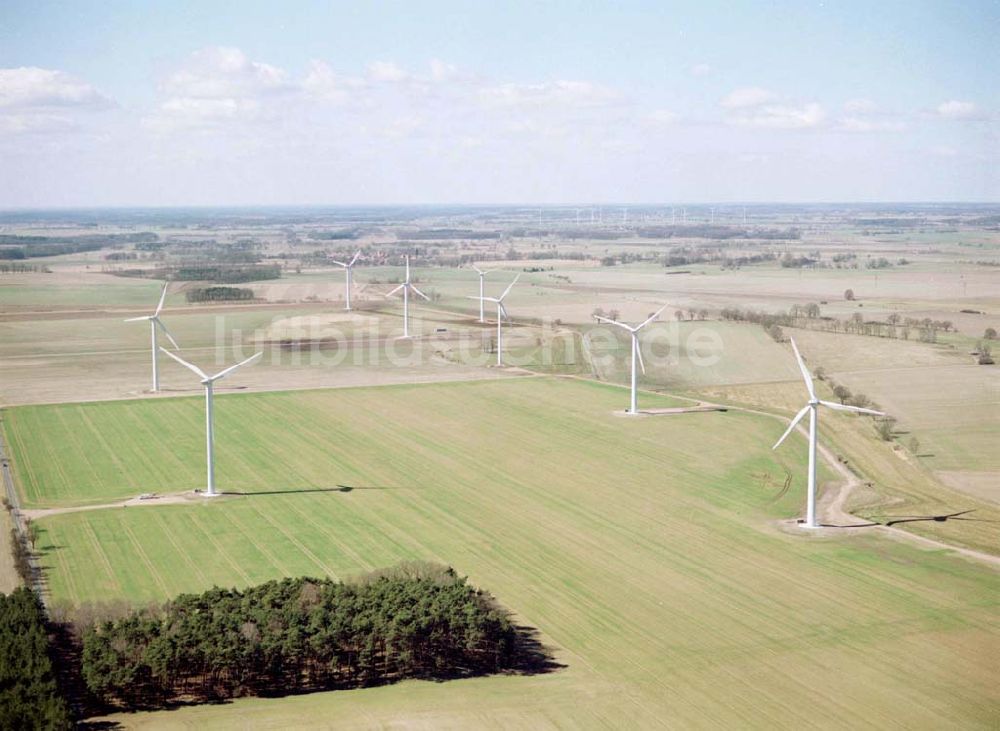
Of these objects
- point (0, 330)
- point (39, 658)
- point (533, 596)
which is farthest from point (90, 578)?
point (0, 330)

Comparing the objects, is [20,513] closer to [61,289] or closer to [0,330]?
[0,330]

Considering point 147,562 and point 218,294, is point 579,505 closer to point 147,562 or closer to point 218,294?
point 147,562

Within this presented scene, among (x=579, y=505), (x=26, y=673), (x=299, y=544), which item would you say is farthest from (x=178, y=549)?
(x=579, y=505)

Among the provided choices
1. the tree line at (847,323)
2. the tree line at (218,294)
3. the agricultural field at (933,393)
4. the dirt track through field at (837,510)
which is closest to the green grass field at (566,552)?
the dirt track through field at (837,510)

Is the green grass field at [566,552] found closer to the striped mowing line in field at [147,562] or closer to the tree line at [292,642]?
the striped mowing line in field at [147,562]

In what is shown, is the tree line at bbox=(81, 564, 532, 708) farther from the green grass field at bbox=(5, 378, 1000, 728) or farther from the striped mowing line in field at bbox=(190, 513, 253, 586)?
the striped mowing line in field at bbox=(190, 513, 253, 586)
